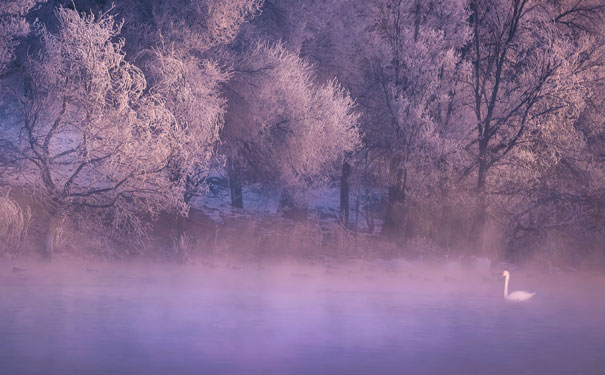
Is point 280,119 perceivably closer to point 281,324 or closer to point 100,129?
point 100,129

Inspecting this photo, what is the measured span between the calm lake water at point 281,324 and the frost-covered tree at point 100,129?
2.22m

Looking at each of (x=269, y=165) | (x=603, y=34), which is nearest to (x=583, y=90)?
(x=603, y=34)

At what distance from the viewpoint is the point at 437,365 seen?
1320 cm

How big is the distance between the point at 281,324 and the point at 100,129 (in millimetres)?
8485

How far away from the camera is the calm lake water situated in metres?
13.0

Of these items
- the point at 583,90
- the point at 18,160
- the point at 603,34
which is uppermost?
the point at 603,34

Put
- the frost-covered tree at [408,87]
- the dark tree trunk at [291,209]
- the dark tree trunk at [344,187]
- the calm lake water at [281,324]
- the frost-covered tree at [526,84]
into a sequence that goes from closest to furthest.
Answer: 1. the calm lake water at [281,324]
2. the frost-covered tree at [526,84]
3. the frost-covered tree at [408,87]
4. the dark tree trunk at [344,187]
5. the dark tree trunk at [291,209]

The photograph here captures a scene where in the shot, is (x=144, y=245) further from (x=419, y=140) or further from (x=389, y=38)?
(x=389, y=38)

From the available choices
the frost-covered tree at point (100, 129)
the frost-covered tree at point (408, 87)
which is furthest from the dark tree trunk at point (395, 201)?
the frost-covered tree at point (100, 129)

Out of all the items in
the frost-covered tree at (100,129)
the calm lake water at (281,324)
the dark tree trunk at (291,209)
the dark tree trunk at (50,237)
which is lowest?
the calm lake water at (281,324)

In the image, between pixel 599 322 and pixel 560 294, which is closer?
pixel 599 322

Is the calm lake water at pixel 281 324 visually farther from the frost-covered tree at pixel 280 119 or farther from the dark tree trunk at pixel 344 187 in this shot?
the dark tree trunk at pixel 344 187

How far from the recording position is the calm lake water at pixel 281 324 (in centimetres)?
1298

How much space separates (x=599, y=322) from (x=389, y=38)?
14.6 metres
